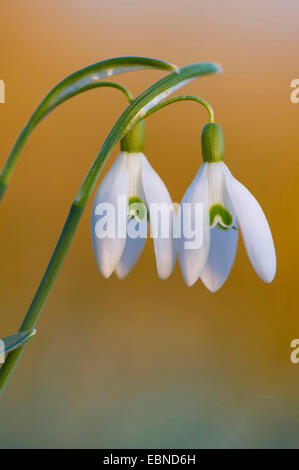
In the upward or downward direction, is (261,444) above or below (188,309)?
below

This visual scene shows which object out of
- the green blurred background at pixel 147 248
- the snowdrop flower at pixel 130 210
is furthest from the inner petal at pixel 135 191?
the green blurred background at pixel 147 248

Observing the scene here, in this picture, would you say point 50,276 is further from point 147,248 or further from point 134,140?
point 147,248

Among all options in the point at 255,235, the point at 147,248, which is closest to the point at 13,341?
the point at 255,235

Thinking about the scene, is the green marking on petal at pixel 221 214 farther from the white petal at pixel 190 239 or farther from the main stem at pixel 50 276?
the main stem at pixel 50 276

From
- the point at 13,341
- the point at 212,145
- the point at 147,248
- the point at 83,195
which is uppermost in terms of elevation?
the point at 147,248

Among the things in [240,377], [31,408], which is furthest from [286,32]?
[31,408]

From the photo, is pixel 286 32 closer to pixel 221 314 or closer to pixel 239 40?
pixel 239 40

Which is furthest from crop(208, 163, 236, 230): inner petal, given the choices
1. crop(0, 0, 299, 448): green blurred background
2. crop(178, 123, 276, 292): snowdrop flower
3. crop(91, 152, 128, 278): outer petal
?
crop(0, 0, 299, 448): green blurred background
